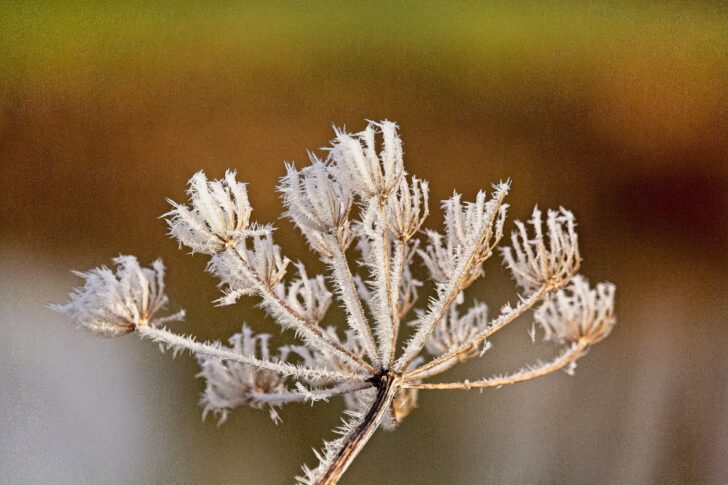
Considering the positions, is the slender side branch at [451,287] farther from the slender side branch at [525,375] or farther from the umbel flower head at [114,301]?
the umbel flower head at [114,301]

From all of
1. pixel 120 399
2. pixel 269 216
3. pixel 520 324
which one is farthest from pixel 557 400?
pixel 120 399

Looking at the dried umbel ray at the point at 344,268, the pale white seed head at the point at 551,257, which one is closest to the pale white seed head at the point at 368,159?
the dried umbel ray at the point at 344,268

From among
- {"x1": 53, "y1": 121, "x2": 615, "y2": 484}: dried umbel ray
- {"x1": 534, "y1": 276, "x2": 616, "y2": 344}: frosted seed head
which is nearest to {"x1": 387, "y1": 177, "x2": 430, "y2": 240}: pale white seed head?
{"x1": 53, "y1": 121, "x2": 615, "y2": 484}: dried umbel ray

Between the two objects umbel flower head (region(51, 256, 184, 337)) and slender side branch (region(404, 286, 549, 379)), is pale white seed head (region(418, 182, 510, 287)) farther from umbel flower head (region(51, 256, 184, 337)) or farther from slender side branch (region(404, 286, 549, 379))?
umbel flower head (region(51, 256, 184, 337))

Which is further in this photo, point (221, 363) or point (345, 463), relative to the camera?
point (221, 363)

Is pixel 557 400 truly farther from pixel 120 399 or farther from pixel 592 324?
pixel 592 324

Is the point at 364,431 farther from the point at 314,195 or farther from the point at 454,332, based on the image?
the point at 454,332
